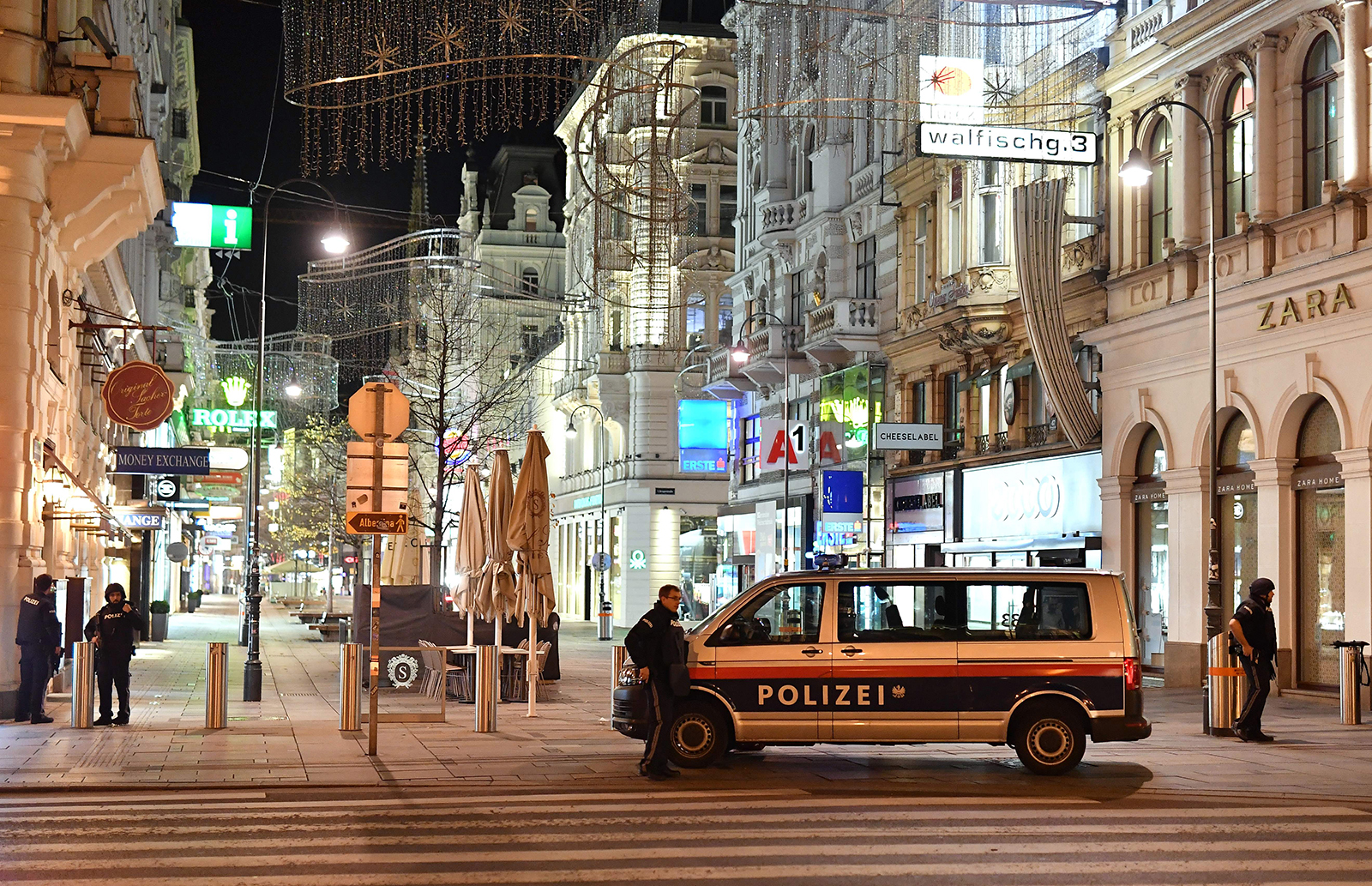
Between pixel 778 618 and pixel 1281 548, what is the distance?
1250 cm

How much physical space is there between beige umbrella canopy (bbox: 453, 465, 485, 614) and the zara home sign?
41.6 ft

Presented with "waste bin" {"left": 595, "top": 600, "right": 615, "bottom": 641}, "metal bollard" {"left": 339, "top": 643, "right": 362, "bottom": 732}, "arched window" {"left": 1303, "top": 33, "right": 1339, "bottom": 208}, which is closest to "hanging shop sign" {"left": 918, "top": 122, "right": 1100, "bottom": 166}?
"arched window" {"left": 1303, "top": 33, "right": 1339, "bottom": 208}

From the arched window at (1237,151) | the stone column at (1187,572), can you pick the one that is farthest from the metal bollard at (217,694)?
the arched window at (1237,151)

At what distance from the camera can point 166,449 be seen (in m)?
30.3

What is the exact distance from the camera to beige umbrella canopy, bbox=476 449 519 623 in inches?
992

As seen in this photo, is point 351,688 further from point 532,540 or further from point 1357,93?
point 1357,93

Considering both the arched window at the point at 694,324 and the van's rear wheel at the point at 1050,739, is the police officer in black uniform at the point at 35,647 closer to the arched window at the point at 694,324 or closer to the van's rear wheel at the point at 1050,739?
the van's rear wheel at the point at 1050,739

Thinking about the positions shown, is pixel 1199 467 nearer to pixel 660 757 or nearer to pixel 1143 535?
pixel 1143 535

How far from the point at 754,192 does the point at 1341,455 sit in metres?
31.9

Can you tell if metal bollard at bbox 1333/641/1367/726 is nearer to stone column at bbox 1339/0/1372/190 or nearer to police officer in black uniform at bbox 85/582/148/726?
stone column at bbox 1339/0/1372/190

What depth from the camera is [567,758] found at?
17.8 metres

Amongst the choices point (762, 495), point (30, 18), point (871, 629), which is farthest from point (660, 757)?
point (762, 495)

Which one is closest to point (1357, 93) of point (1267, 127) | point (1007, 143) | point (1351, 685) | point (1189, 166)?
point (1267, 127)

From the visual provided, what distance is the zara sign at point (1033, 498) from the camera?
33.6 m
